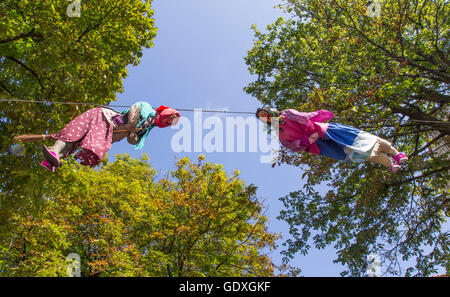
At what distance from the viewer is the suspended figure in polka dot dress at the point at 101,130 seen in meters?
4.50

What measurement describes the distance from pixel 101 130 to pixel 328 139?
3.57 m

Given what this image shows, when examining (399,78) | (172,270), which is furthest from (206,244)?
(399,78)

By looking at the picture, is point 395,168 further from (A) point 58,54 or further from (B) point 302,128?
(A) point 58,54

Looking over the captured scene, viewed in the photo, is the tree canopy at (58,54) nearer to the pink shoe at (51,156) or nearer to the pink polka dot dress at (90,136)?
the pink polka dot dress at (90,136)

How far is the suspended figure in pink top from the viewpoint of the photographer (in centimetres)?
511

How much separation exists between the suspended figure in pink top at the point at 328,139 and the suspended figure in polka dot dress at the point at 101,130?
5.57 feet

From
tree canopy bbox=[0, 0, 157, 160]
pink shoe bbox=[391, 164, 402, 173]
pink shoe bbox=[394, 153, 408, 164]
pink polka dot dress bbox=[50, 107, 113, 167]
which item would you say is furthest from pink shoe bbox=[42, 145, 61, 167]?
pink shoe bbox=[394, 153, 408, 164]

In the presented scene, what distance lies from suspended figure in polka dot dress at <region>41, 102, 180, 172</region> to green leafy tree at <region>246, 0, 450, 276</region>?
396cm

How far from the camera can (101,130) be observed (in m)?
4.81

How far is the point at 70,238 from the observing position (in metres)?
11.5
